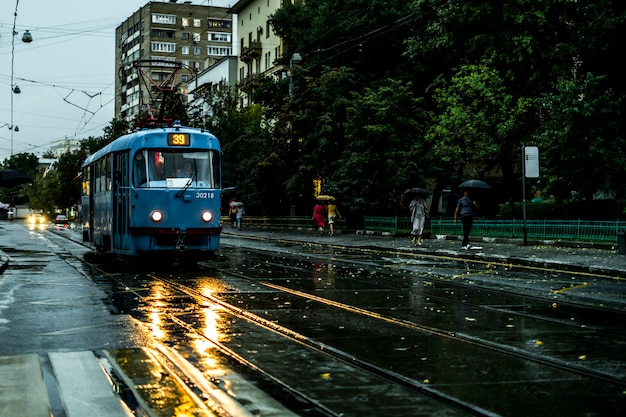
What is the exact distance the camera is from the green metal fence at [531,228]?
26.2 metres

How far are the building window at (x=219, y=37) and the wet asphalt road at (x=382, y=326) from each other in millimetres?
116899

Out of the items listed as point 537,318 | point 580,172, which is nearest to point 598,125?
point 580,172

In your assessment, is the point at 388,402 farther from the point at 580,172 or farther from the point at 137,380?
the point at 580,172

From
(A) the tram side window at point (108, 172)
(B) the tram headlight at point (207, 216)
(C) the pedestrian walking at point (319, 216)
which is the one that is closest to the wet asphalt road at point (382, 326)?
(B) the tram headlight at point (207, 216)

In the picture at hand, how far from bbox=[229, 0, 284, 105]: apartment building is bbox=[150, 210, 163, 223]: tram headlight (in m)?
56.5

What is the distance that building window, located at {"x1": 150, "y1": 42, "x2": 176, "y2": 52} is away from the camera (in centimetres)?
13100

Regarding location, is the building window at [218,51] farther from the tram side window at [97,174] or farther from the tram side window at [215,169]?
the tram side window at [215,169]

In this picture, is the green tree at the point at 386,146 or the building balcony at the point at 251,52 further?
the building balcony at the point at 251,52

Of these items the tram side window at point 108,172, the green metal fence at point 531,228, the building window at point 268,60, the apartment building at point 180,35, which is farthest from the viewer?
the apartment building at point 180,35

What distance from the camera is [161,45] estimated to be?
13150 cm

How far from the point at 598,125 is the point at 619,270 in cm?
1249

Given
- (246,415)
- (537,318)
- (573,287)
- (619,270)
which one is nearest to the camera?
(246,415)

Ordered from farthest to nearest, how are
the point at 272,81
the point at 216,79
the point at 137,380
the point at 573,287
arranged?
1. the point at 216,79
2. the point at 272,81
3. the point at 573,287
4. the point at 137,380

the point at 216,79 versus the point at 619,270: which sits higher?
the point at 216,79
